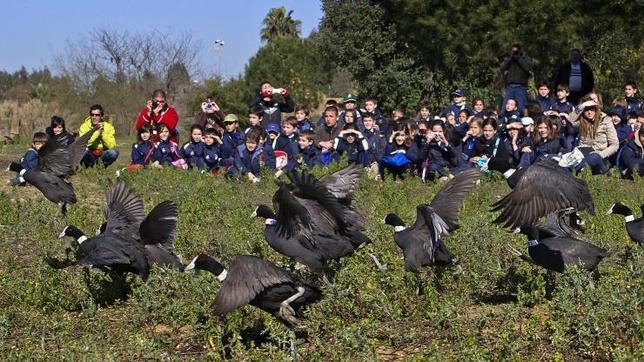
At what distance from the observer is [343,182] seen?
31.7 feet

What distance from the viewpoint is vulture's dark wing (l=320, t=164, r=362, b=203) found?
31.2 feet

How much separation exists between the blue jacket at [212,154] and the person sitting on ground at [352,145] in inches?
78.9

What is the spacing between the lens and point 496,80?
24719 mm

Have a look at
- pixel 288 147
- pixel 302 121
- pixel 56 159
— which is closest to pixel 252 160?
pixel 288 147

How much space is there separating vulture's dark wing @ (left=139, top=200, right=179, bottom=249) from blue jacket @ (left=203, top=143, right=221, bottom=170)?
7232 mm

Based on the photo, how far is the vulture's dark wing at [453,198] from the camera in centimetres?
882

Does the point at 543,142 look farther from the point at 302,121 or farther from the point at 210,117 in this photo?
the point at 210,117

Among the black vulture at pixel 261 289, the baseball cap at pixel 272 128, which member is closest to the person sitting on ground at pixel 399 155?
the baseball cap at pixel 272 128

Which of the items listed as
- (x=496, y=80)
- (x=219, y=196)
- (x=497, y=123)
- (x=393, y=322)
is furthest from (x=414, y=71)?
(x=393, y=322)

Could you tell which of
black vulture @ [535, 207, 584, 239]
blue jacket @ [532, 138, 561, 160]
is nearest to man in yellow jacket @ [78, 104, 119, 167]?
blue jacket @ [532, 138, 561, 160]

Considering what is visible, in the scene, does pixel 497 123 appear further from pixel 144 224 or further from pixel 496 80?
pixel 496 80

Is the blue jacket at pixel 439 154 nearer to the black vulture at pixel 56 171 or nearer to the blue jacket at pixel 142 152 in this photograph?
the blue jacket at pixel 142 152

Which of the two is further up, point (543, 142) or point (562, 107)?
point (562, 107)

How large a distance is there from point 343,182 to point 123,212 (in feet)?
7.00
